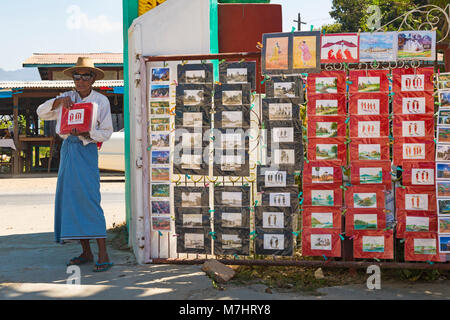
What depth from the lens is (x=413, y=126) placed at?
173 inches

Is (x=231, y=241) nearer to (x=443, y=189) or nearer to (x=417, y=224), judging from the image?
(x=417, y=224)

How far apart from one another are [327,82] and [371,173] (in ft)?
3.04

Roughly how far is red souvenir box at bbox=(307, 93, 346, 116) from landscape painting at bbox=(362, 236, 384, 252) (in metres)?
1.18

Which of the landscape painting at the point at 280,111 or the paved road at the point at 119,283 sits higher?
the landscape painting at the point at 280,111

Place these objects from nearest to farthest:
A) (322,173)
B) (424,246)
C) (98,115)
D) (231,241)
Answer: (424,246) < (322,173) < (231,241) < (98,115)

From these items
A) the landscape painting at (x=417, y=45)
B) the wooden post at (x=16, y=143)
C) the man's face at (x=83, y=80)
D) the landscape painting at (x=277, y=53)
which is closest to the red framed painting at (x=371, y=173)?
the landscape painting at (x=417, y=45)

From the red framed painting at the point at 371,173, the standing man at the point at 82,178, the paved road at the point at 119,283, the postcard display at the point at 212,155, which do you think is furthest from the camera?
the standing man at the point at 82,178

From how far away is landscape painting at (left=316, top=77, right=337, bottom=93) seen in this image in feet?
14.7

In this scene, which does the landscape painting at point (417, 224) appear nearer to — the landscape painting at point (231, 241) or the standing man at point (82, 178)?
the landscape painting at point (231, 241)

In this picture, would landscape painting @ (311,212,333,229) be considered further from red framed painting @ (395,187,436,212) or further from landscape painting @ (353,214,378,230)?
red framed painting @ (395,187,436,212)

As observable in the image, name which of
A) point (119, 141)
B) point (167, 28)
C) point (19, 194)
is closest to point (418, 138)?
point (167, 28)

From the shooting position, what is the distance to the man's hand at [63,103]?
4.81 m

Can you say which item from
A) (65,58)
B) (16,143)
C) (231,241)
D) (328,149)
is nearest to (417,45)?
(328,149)

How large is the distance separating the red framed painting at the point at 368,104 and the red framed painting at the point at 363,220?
2.95ft
